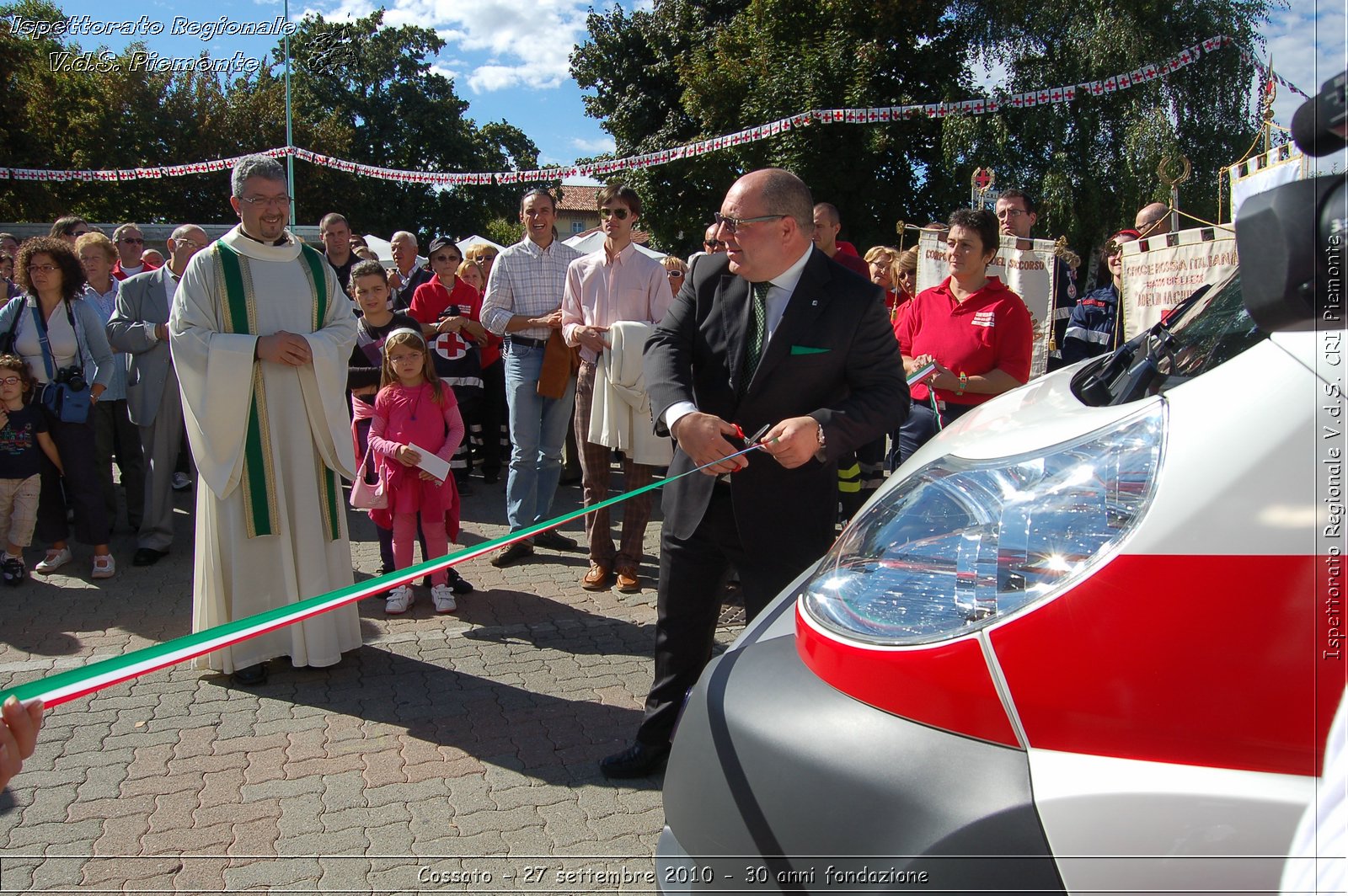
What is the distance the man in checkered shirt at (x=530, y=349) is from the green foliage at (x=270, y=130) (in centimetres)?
2464

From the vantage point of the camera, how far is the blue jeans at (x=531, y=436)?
6.54 metres

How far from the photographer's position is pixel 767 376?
10.8ft

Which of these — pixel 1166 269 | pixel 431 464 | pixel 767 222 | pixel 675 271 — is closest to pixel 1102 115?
pixel 675 271

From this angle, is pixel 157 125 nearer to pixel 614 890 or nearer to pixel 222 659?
pixel 222 659

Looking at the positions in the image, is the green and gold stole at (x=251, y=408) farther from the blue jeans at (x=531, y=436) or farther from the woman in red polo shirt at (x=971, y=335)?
the woman in red polo shirt at (x=971, y=335)

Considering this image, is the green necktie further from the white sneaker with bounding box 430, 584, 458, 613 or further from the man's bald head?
the white sneaker with bounding box 430, 584, 458, 613

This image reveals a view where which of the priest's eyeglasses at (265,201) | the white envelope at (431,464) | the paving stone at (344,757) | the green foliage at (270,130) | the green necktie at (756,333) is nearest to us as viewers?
the paving stone at (344,757)

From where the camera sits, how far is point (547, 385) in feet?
21.6

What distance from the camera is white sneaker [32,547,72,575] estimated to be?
6.48 meters

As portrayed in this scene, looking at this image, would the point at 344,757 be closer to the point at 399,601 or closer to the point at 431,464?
the point at 399,601

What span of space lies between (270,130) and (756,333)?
137 feet

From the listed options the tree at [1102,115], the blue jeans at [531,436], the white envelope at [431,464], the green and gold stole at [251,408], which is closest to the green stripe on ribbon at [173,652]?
the green and gold stole at [251,408]

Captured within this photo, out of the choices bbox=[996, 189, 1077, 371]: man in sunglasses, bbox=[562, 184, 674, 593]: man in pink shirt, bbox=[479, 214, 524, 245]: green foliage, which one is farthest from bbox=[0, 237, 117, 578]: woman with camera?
bbox=[479, 214, 524, 245]: green foliage

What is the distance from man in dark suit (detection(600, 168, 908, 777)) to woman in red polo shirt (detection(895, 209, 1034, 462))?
1859mm
